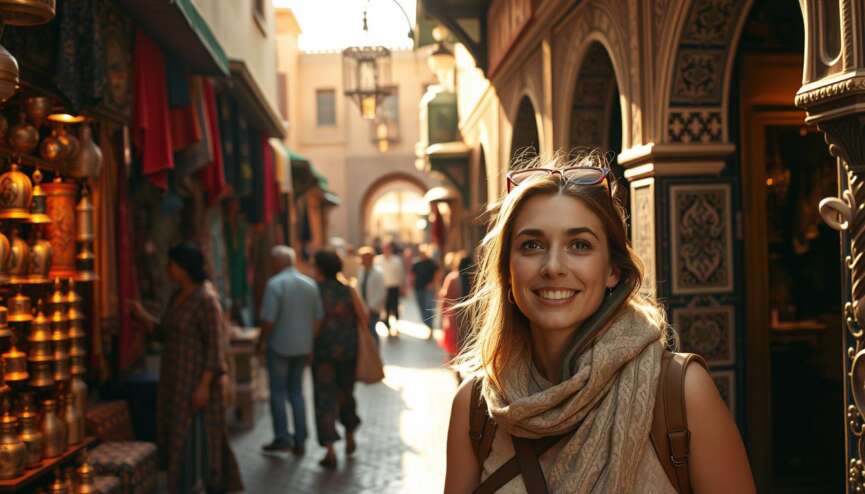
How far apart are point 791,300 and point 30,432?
16.2ft

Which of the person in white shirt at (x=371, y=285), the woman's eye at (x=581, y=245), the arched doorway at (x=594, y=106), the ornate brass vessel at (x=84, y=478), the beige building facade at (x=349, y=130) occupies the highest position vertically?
the beige building facade at (x=349, y=130)

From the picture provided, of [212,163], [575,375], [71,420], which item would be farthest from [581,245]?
[212,163]

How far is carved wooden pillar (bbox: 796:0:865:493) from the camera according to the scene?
3.18m

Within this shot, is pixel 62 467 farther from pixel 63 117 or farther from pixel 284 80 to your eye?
pixel 284 80

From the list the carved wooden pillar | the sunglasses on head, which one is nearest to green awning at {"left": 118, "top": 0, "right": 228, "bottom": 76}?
the carved wooden pillar

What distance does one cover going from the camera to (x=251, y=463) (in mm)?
8500

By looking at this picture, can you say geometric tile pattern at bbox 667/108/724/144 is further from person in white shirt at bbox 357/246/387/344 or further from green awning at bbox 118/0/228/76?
person in white shirt at bbox 357/246/387/344

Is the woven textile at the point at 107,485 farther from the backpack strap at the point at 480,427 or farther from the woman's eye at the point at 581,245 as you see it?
the woman's eye at the point at 581,245

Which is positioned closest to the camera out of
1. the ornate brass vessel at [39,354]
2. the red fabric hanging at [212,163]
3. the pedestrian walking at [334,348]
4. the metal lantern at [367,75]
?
the ornate brass vessel at [39,354]

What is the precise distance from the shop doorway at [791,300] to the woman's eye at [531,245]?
4.47m

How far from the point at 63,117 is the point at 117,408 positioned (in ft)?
7.93

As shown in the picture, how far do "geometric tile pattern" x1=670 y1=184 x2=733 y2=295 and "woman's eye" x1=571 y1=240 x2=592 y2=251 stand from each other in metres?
3.54

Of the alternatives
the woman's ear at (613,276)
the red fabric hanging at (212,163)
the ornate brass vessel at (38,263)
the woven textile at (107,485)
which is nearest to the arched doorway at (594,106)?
the red fabric hanging at (212,163)

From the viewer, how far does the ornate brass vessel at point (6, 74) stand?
3488mm
